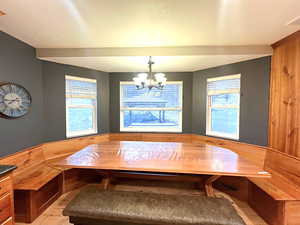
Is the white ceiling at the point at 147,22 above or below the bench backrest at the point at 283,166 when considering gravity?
above

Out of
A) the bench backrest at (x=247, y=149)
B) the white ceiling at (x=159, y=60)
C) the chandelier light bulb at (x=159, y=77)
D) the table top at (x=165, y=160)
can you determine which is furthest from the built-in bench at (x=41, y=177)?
the bench backrest at (x=247, y=149)

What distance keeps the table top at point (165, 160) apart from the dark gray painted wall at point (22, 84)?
2.90ft

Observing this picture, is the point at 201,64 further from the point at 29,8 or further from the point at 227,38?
the point at 29,8

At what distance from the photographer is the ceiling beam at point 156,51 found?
238 centimetres

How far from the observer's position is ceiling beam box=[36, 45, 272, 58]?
93.7 inches

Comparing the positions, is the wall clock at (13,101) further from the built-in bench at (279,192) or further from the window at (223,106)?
the built-in bench at (279,192)

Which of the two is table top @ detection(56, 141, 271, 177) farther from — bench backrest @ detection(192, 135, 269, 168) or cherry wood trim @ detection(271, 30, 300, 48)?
cherry wood trim @ detection(271, 30, 300, 48)

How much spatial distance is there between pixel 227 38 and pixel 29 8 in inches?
94.2

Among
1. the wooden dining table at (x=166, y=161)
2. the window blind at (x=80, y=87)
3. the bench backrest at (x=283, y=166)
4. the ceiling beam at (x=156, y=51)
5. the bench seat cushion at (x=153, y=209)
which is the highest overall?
the ceiling beam at (x=156, y=51)

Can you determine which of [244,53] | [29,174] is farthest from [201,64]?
[29,174]

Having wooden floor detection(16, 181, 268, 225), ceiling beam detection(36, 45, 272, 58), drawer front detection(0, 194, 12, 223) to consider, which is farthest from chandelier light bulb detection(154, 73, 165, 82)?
drawer front detection(0, 194, 12, 223)

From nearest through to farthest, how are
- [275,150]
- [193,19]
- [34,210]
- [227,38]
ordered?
1. [193,19]
2. [34,210]
3. [227,38]
4. [275,150]

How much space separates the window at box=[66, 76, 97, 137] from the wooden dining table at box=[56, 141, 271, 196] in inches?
40.9

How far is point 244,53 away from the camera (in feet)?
7.82
